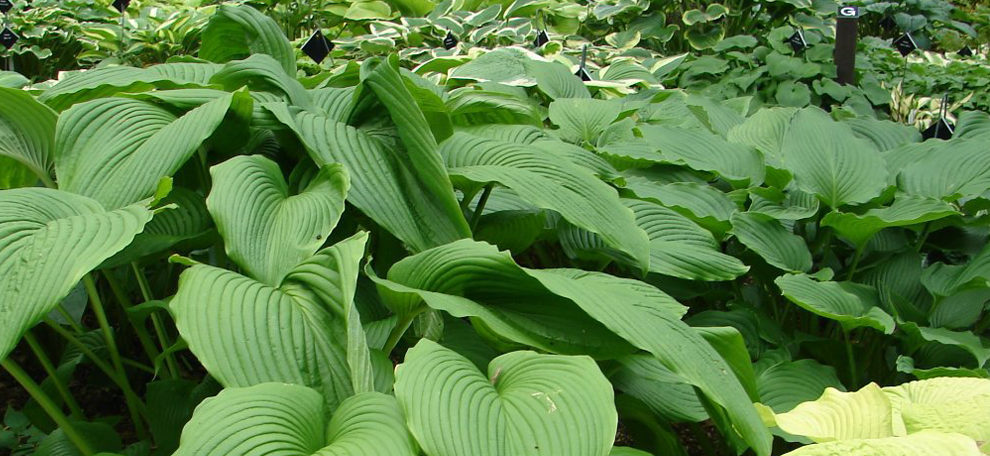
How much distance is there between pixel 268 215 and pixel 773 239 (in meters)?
1.06

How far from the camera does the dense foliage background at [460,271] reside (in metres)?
1.05

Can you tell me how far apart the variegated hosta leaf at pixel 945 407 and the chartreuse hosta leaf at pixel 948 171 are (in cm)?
103

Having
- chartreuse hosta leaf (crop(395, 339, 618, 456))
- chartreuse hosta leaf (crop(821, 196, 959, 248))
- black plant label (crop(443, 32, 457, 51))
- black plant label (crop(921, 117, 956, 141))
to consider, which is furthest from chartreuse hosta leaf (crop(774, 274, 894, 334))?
black plant label (crop(443, 32, 457, 51))

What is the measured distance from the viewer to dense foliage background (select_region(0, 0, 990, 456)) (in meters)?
1.05

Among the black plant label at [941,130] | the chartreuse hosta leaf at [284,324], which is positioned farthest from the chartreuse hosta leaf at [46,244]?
the black plant label at [941,130]

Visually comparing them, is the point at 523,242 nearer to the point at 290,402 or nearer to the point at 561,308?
the point at 561,308

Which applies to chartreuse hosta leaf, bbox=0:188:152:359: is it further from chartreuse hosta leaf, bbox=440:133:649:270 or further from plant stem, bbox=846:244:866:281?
plant stem, bbox=846:244:866:281

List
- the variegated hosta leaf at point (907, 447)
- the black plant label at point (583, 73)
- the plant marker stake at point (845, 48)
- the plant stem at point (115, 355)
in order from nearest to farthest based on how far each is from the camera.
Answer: the variegated hosta leaf at point (907, 447) → the plant stem at point (115, 355) → the black plant label at point (583, 73) → the plant marker stake at point (845, 48)

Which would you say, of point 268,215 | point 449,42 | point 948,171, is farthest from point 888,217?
point 449,42

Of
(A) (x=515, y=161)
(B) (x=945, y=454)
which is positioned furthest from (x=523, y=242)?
(B) (x=945, y=454)

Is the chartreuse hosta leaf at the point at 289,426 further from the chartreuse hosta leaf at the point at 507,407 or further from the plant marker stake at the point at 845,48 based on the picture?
the plant marker stake at the point at 845,48

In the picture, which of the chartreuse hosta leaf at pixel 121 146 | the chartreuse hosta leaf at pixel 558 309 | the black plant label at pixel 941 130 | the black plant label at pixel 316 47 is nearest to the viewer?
the chartreuse hosta leaf at pixel 558 309

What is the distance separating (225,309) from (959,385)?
3.03ft

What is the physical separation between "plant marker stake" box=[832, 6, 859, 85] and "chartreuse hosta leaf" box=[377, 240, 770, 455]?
2596 millimetres
